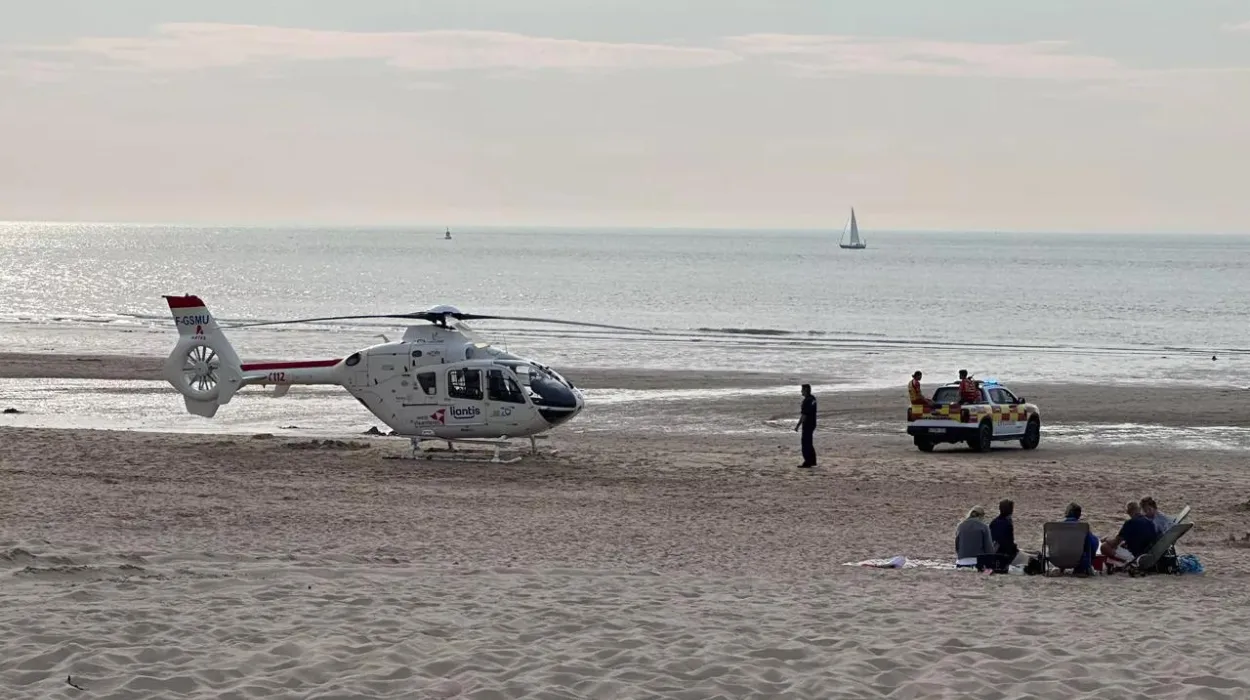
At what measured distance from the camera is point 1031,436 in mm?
26188

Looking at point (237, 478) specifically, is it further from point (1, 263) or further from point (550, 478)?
point (1, 263)

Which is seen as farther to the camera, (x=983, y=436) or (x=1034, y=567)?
(x=983, y=436)

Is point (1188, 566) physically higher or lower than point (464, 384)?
lower

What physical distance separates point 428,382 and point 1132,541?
1232 centimetres

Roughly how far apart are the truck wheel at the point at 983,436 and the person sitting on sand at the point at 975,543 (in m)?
11.8

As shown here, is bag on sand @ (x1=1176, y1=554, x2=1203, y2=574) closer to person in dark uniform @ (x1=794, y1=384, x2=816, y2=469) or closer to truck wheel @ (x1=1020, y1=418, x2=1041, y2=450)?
person in dark uniform @ (x1=794, y1=384, x2=816, y2=469)

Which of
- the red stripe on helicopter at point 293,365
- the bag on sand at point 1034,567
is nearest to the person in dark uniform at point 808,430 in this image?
the red stripe on helicopter at point 293,365

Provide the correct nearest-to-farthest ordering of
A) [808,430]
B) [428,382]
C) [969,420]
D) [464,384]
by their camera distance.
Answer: [808,430], [464,384], [428,382], [969,420]

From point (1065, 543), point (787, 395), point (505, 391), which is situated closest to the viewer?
point (1065, 543)

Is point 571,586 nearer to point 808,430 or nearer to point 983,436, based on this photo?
point 808,430

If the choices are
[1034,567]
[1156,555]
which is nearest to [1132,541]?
[1156,555]

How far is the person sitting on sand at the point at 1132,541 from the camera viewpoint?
13.6 m

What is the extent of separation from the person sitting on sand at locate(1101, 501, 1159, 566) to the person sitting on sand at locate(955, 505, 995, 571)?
1.05m

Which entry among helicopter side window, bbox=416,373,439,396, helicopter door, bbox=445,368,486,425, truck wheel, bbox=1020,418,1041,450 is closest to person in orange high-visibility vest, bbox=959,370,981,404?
truck wheel, bbox=1020,418,1041,450
